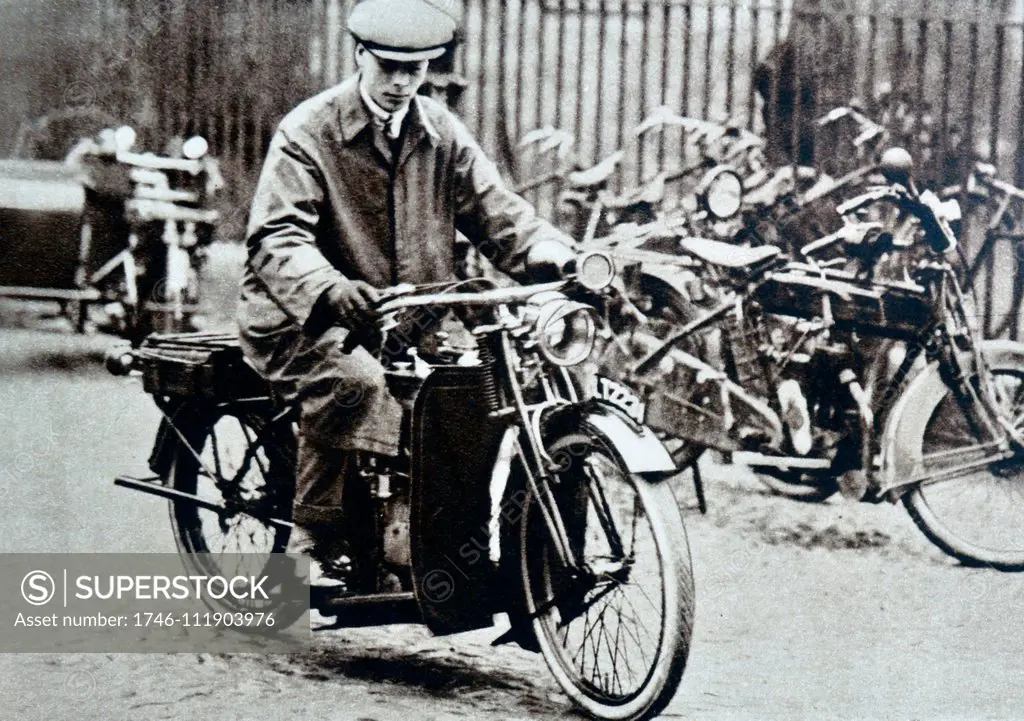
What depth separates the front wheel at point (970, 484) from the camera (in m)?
4.39

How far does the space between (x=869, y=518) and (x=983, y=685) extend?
0.78m

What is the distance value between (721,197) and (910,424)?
4.01 feet

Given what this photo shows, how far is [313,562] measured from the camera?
3795 millimetres

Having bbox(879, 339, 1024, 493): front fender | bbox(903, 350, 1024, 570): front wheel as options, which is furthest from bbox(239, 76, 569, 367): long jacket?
bbox(903, 350, 1024, 570): front wheel

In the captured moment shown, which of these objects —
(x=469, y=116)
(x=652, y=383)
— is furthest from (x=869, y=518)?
(x=469, y=116)

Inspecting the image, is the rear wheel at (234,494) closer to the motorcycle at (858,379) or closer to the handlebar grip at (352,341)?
the handlebar grip at (352,341)

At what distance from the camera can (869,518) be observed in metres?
4.42

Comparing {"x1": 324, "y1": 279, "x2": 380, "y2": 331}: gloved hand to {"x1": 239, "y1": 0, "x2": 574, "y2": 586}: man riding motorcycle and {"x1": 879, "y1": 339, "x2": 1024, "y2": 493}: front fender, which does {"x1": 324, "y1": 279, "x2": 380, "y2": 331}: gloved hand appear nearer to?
{"x1": 239, "y1": 0, "x2": 574, "y2": 586}: man riding motorcycle

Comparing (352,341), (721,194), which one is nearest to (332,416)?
(352,341)

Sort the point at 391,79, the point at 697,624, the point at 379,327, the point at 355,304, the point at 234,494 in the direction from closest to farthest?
the point at 355,304, the point at 379,327, the point at 391,79, the point at 234,494, the point at 697,624

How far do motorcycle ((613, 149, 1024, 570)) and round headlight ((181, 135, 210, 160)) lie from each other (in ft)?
6.21

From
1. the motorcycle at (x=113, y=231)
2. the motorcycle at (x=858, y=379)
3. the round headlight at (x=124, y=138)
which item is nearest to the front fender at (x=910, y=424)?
the motorcycle at (x=858, y=379)

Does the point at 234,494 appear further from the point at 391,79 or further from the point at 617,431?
the point at 391,79

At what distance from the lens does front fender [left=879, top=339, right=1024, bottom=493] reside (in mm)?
4359
